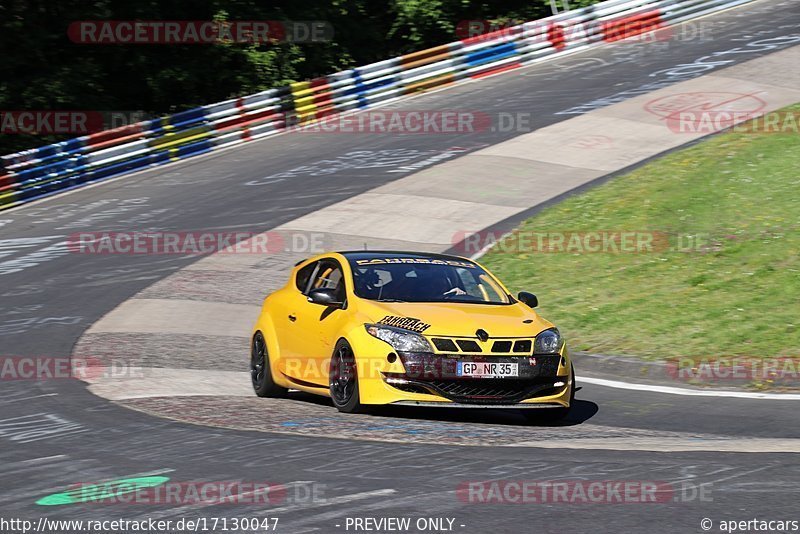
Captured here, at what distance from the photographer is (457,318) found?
32.9ft

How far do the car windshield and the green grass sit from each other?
2.51 meters

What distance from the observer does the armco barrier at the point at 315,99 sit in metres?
25.1

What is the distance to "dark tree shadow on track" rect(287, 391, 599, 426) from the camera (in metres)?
10.1

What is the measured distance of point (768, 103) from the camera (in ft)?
86.7

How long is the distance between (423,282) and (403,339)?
139cm

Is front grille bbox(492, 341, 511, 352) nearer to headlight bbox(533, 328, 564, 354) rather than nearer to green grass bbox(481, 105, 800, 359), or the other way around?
headlight bbox(533, 328, 564, 354)

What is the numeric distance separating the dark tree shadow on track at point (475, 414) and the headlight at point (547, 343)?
0.55 m

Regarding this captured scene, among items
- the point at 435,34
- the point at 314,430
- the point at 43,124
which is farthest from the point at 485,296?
the point at 435,34

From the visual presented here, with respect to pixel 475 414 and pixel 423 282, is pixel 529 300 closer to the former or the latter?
pixel 423 282

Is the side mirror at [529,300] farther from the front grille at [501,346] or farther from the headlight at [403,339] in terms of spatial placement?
the headlight at [403,339]

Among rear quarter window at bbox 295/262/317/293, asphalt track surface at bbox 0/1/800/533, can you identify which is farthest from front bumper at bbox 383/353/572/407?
rear quarter window at bbox 295/262/317/293

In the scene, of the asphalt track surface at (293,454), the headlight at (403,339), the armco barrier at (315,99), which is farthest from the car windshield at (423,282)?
the armco barrier at (315,99)

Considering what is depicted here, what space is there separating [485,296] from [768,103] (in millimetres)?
17374

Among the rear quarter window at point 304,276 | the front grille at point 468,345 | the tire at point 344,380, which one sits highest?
the rear quarter window at point 304,276
